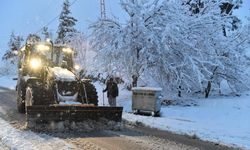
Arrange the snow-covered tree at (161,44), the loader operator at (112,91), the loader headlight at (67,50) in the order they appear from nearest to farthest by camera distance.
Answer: the loader headlight at (67,50), the loader operator at (112,91), the snow-covered tree at (161,44)

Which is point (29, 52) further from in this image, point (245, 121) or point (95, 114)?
point (245, 121)

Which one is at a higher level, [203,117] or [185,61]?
[185,61]

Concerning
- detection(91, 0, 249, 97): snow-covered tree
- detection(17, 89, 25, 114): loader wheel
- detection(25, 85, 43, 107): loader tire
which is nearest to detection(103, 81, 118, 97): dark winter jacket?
detection(91, 0, 249, 97): snow-covered tree

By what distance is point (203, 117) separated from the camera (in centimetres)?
1897

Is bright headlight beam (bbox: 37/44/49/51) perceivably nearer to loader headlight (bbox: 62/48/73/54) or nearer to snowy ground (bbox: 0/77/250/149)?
loader headlight (bbox: 62/48/73/54)

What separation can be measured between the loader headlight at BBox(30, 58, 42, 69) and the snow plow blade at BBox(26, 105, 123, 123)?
4.32 meters

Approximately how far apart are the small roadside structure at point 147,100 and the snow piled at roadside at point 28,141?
7312mm

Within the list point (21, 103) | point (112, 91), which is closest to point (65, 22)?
point (112, 91)

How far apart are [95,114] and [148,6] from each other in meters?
10.8

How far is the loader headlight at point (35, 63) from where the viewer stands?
52.5 ft

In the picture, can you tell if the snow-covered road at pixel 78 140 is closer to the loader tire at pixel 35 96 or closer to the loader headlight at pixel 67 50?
the loader tire at pixel 35 96

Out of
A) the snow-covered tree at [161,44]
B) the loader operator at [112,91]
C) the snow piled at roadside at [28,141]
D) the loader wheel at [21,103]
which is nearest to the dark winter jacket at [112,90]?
the loader operator at [112,91]

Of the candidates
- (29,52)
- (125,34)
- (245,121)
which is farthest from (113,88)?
(245,121)

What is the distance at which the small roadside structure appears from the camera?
17906 mm
